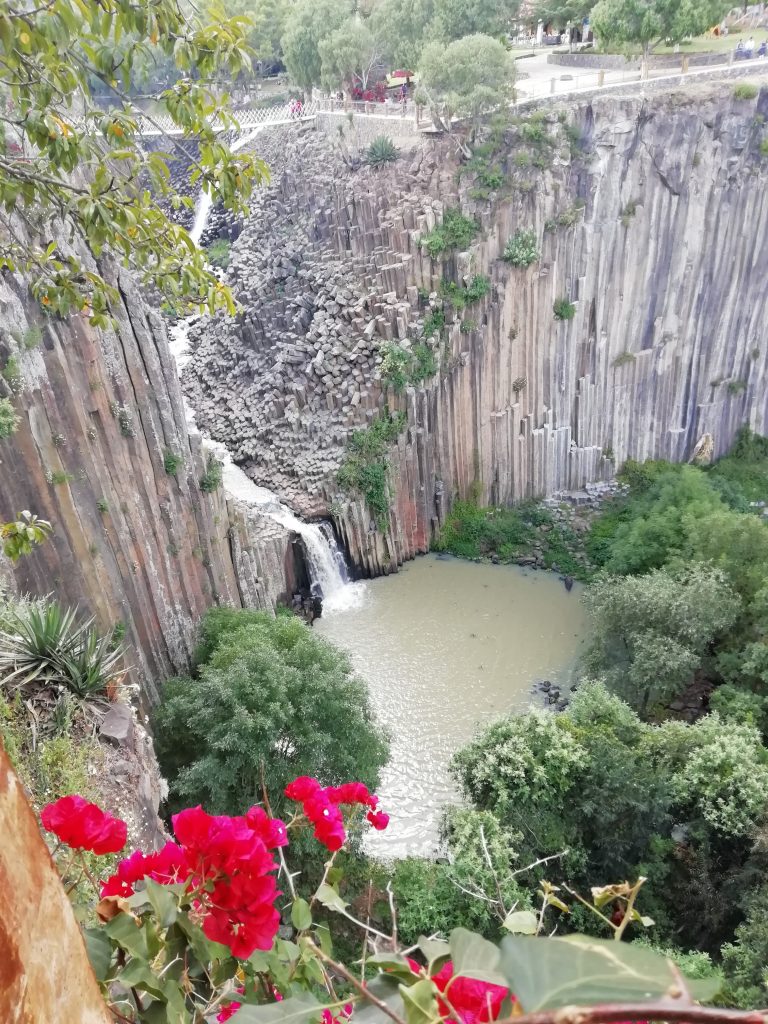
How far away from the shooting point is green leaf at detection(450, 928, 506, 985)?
46.5 inches

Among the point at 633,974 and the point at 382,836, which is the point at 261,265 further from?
the point at 633,974

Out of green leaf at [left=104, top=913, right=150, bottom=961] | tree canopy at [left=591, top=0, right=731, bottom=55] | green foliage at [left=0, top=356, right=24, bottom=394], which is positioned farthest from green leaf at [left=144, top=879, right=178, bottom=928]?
tree canopy at [left=591, top=0, right=731, bottom=55]

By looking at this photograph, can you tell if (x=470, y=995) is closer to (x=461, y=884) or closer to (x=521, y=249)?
(x=461, y=884)

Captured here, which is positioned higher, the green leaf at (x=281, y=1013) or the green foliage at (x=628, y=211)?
the green leaf at (x=281, y=1013)

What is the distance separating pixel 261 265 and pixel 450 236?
7908 millimetres

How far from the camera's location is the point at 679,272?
66.2ft

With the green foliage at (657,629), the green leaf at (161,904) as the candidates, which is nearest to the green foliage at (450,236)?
the green foliage at (657,629)

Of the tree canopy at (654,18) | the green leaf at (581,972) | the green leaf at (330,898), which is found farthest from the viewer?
the tree canopy at (654,18)

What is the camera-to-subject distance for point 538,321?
19.5m

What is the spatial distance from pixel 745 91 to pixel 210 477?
16.8 m

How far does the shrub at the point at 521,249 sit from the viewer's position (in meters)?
18.5

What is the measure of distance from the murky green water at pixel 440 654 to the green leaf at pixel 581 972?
12.2 metres

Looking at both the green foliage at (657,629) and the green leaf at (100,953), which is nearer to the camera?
the green leaf at (100,953)

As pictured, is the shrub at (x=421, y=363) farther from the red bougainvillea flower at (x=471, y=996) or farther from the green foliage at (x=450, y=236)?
the red bougainvillea flower at (x=471, y=996)
